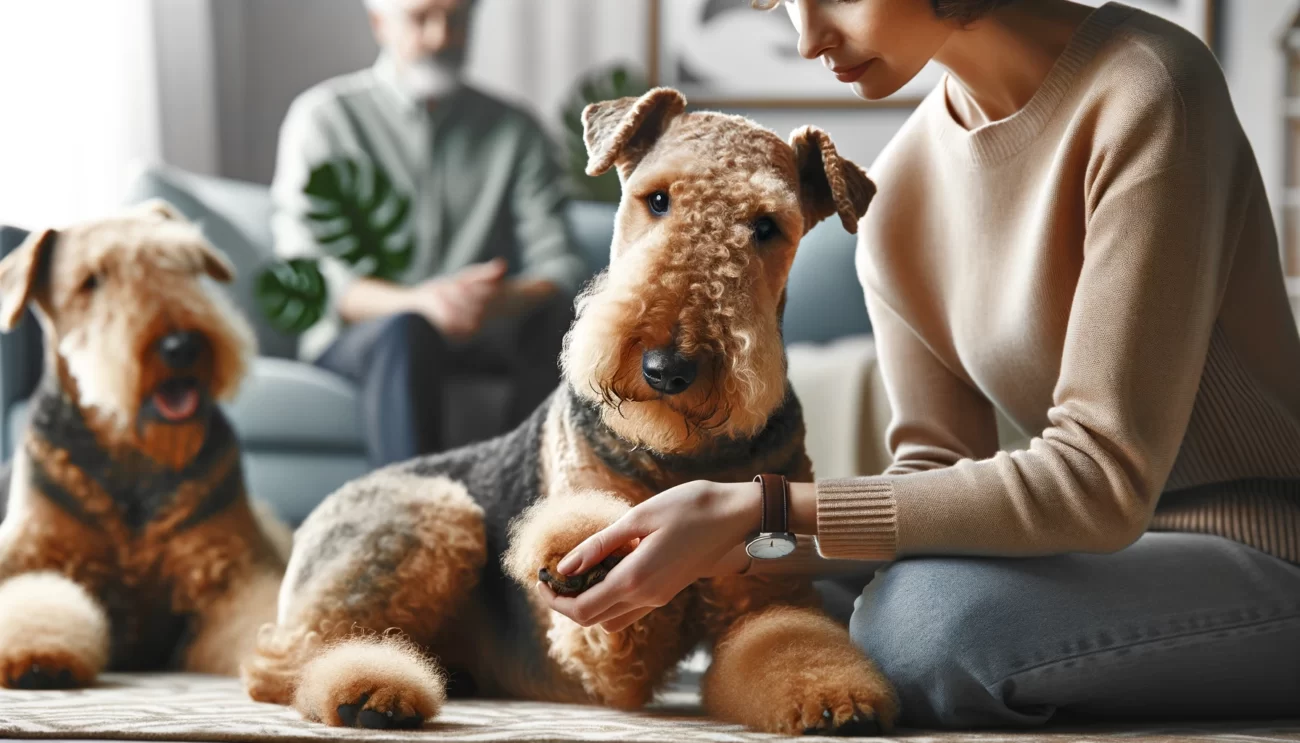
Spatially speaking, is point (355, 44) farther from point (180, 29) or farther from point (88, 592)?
point (88, 592)

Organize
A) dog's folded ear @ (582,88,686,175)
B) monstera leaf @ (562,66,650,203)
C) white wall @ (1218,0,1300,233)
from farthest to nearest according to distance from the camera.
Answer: white wall @ (1218,0,1300,233) < monstera leaf @ (562,66,650,203) < dog's folded ear @ (582,88,686,175)

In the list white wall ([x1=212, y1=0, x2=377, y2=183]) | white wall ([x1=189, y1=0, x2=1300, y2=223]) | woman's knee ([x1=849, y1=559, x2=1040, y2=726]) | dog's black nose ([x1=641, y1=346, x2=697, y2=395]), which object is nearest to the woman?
woman's knee ([x1=849, y1=559, x2=1040, y2=726])

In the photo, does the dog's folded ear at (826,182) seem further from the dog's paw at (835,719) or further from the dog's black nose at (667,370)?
the dog's paw at (835,719)

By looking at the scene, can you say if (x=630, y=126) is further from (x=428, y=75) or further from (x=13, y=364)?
(x=428, y=75)

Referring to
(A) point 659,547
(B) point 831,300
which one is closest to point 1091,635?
(A) point 659,547

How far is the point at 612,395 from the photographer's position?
1.00 m

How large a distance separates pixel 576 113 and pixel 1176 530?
276 cm

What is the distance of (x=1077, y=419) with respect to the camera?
111cm

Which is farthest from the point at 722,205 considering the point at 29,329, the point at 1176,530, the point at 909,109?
the point at 909,109

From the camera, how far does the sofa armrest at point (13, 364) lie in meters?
2.45

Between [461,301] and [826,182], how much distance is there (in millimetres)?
1796

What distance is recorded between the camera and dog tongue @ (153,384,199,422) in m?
1.65

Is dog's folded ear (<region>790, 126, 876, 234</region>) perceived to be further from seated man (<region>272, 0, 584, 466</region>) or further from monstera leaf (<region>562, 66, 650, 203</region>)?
monstera leaf (<region>562, 66, 650, 203</region>)

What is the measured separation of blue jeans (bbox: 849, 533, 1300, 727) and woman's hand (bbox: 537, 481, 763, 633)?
24cm
